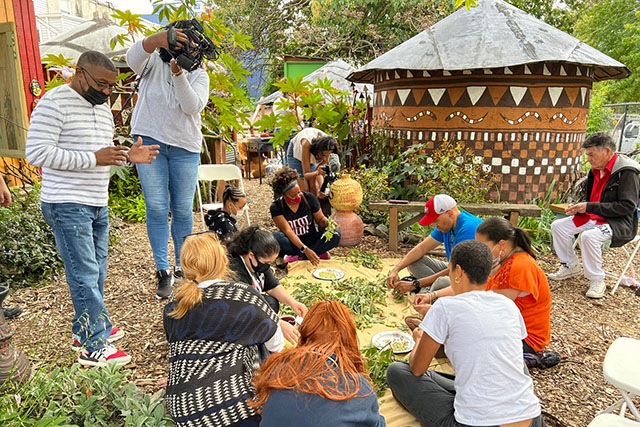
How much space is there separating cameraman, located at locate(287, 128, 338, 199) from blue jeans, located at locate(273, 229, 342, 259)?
1053mm

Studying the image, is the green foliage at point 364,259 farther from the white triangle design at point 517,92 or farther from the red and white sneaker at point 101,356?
the white triangle design at point 517,92

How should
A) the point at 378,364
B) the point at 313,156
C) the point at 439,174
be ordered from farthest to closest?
the point at 439,174 → the point at 313,156 → the point at 378,364

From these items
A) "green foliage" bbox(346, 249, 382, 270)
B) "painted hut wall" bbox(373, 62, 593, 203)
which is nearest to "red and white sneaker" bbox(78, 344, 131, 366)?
"green foliage" bbox(346, 249, 382, 270)

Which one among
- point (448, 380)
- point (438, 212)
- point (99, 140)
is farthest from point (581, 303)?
point (99, 140)

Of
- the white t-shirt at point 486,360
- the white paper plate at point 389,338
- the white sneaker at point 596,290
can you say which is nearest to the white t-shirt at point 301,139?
the white paper plate at point 389,338

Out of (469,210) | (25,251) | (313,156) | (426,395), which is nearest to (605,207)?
(469,210)

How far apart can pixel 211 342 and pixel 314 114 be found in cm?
626

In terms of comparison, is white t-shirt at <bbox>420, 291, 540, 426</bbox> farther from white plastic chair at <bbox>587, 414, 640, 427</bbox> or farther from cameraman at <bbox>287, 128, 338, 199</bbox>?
cameraman at <bbox>287, 128, 338, 199</bbox>

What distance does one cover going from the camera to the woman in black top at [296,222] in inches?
193

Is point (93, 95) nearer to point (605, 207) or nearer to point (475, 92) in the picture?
point (605, 207)

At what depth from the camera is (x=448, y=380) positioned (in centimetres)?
248

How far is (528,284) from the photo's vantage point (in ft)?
8.98

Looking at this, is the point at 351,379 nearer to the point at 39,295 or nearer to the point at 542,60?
the point at 39,295

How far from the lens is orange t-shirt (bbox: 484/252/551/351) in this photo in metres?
2.75
